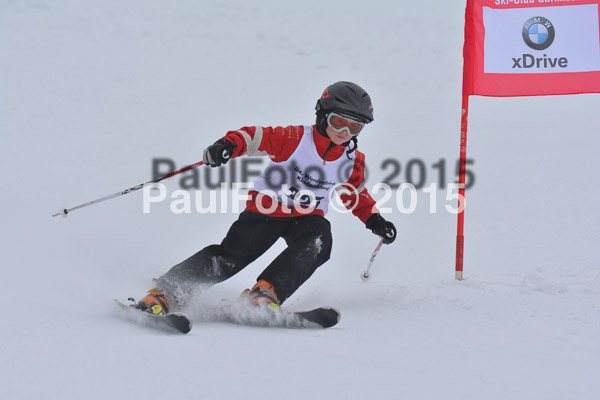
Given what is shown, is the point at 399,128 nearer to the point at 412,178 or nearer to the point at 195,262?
the point at 412,178

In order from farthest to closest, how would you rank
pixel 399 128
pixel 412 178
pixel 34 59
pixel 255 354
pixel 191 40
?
pixel 191 40 → pixel 34 59 → pixel 399 128 → pixel 412 178 → pixel 255 354

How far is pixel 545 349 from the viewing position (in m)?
2.85

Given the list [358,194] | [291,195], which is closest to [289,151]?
[291,195]

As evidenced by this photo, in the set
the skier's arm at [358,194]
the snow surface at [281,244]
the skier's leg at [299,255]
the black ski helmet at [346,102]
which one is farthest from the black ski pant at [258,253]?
the black ski helmet at [346,102]

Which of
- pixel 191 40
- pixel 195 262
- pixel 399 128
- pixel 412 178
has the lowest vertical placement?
pixel 195 262

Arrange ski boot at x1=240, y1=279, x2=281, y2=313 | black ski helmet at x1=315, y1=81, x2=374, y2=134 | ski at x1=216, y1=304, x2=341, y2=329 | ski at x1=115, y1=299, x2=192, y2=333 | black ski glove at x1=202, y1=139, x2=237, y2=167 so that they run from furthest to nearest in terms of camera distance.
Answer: black ski helmet at x1=315, y1=81, x2=374, y2=134 < black ski glove at x1=202, y1=139, x2=237, y2=167 < ski boot at x1=240, y1=279, x2=281, y2=313 < ski at x1=216, y1=304, x2=341, y2=329 < ski at x1=115, y1=299, x2=192, y2=333

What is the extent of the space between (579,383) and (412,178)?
4.89 m

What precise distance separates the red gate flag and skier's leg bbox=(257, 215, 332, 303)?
150 cm

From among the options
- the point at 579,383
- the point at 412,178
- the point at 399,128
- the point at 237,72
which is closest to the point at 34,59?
the point at 237,72

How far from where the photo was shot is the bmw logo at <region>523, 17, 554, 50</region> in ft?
14.2

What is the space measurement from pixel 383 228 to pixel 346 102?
887 mm

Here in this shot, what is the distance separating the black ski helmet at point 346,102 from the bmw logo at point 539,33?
4.49ft

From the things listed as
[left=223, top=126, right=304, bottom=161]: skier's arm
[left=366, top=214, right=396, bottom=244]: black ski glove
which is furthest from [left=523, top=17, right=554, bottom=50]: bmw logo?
[left=223, top=126, right=304, bottom=161]: skier's arm

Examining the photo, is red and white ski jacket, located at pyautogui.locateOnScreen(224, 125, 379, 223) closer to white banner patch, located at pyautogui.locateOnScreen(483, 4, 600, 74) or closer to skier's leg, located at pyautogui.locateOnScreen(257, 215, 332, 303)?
skier's leg, located at pyautogui.locateOnScreen(257, 215, 332, 303)
